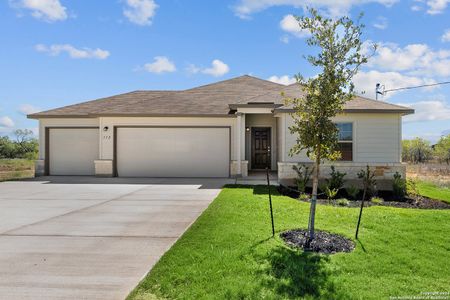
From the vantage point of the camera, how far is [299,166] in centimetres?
1277

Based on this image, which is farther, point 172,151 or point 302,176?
point 172,151

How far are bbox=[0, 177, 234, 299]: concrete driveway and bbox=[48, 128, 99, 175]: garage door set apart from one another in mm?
5646

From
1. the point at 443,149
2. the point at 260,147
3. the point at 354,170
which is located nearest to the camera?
the point at 354,170

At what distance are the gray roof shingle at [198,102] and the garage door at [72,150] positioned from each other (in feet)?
2.98

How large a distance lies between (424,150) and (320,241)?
122 feet

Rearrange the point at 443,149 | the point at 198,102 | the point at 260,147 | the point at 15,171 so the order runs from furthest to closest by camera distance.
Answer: the point at 443,149 → the point at 15,171 → the point at 198,102 → the point at 260,147

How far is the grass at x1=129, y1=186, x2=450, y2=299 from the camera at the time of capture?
3879 mm

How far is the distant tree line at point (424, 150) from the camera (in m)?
33.8

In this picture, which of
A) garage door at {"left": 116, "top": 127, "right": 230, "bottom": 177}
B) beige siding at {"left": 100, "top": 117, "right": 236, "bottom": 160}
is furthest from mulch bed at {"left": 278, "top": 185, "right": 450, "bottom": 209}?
beige siding at {"left": 100, "top": 117, "right": 236, "bottom": 160}

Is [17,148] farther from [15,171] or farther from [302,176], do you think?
[302,176]

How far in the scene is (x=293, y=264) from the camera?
15.0 ft

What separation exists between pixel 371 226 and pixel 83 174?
14.5 metres

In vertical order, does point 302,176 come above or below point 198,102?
below

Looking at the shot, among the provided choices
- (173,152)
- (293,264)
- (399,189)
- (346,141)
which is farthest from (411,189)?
(173,152)
